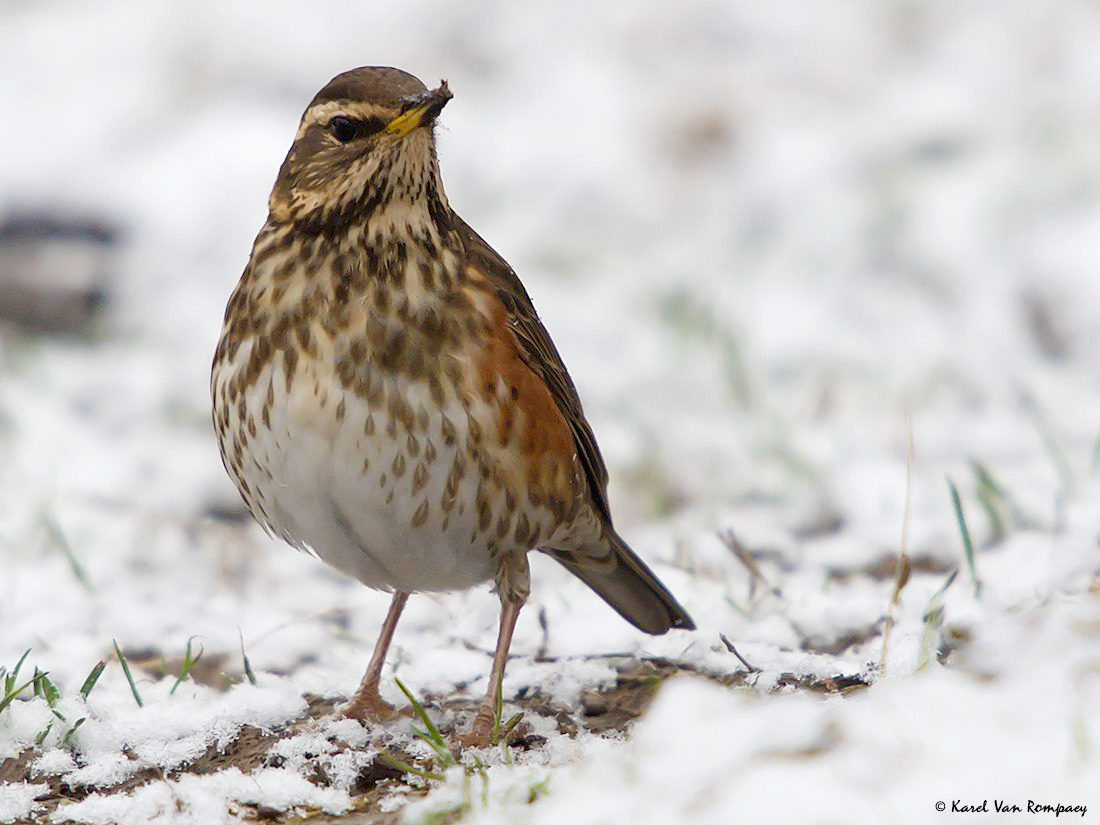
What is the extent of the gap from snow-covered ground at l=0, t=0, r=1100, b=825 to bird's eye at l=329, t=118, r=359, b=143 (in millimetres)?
1383

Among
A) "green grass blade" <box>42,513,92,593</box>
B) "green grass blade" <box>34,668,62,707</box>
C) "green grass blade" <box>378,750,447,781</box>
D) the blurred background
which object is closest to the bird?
"green grass blade" <box>378,750,447,781</box>

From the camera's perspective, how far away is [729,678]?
429 cm

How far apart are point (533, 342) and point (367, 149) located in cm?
67

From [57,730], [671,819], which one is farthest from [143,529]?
[671,819]

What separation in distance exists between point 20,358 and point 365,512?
4.13 m

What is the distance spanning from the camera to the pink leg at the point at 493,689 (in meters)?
3.88

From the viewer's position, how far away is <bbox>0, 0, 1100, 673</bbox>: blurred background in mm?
6348

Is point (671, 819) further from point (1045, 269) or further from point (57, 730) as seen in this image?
point (1045, 269)

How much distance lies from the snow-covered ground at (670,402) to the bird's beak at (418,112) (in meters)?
1.39

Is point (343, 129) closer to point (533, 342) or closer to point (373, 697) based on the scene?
point (533, 342)

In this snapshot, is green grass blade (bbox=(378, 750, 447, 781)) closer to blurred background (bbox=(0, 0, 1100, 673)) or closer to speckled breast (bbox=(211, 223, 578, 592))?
speckled breast (bbox=(211, 223, 578, 592))

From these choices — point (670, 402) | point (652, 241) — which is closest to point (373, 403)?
point (670, 402)

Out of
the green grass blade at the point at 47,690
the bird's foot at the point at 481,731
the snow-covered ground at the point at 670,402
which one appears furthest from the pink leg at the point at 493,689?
the green grass blade at the point at 47,690

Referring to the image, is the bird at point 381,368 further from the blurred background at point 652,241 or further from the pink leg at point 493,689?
the blurred background at point 652,241
